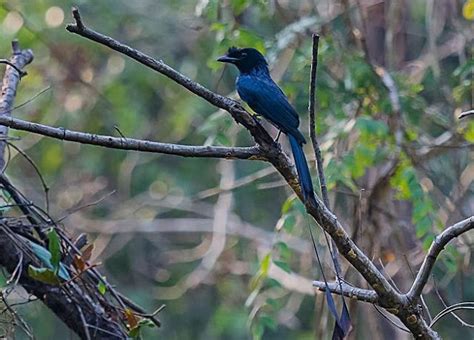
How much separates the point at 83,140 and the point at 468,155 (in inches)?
176

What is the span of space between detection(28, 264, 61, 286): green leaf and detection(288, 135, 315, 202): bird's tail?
0.87 meters

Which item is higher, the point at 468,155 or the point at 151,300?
the point at 468,155

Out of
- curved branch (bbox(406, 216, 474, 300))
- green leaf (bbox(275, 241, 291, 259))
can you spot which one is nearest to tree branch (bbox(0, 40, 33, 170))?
green leaf (bbox(275, 241, 291, 259))

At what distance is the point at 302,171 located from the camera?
3.03 m

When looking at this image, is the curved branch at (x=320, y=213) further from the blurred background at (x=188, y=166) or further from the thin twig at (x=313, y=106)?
the blurred background at (x=188, y=166)

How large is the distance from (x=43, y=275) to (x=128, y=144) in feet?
2.40

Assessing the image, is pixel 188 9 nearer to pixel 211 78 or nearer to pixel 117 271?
pixel 211 78

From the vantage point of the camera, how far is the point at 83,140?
2.62 meters

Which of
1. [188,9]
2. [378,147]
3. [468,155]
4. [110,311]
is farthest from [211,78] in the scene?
[110,311]

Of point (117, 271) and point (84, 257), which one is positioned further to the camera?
point (117, 271)

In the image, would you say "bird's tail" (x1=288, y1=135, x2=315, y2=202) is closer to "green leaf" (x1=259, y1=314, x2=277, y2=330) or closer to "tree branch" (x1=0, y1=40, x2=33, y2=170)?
"tree branch" (x1=0, y1=40, x2=33, y2=170)

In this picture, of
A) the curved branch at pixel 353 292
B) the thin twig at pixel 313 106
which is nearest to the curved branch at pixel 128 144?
the thin twig at pixel 313 106

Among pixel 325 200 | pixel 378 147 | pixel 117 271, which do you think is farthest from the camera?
pixel 117 271

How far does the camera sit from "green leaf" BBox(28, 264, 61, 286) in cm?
316
